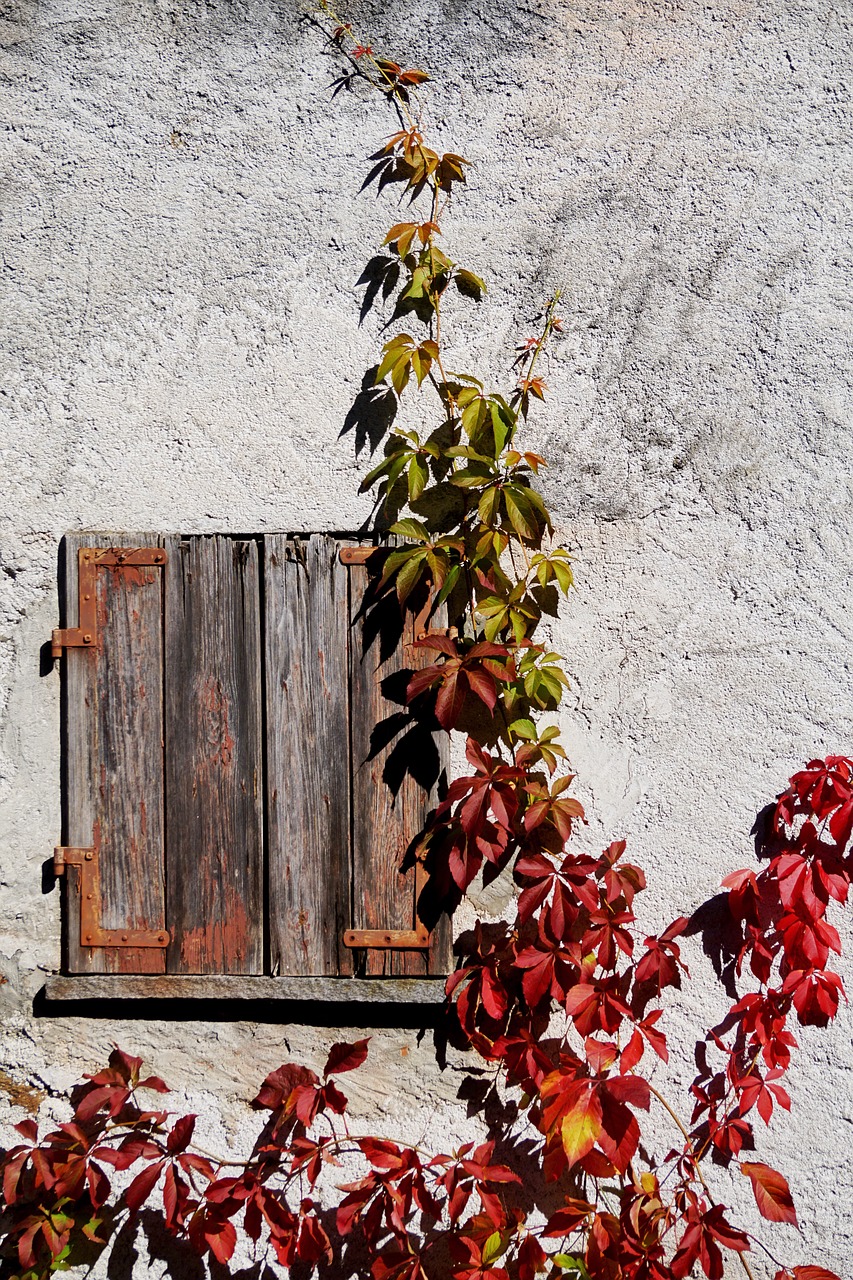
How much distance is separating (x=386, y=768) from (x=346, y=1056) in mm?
616

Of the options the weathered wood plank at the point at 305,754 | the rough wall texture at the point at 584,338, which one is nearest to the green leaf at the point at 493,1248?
the weathered wood plank at the point at 305,754

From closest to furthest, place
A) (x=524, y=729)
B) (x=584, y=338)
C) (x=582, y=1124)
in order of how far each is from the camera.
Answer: (x=582, y=1124) < (x=524, y=729) < (x=584, y=338)

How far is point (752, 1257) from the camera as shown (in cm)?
192

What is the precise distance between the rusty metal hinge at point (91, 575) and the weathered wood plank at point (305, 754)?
28cm

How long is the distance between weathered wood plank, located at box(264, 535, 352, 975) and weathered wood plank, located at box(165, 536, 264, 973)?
0.12ft

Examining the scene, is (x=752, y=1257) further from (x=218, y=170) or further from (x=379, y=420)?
(x=218, y=170)

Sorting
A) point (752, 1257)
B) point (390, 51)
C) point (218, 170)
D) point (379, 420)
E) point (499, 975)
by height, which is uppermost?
point (390, 51)

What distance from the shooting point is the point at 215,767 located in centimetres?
195

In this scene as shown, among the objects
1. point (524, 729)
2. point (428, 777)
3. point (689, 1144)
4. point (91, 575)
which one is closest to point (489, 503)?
point (524, 729)

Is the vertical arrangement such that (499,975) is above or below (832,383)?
below

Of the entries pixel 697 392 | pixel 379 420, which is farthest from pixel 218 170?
pixel 697 392

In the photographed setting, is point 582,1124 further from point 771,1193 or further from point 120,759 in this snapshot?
point 120,759

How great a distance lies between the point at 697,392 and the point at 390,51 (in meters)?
1.07

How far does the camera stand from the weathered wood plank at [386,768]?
1.93 metres
